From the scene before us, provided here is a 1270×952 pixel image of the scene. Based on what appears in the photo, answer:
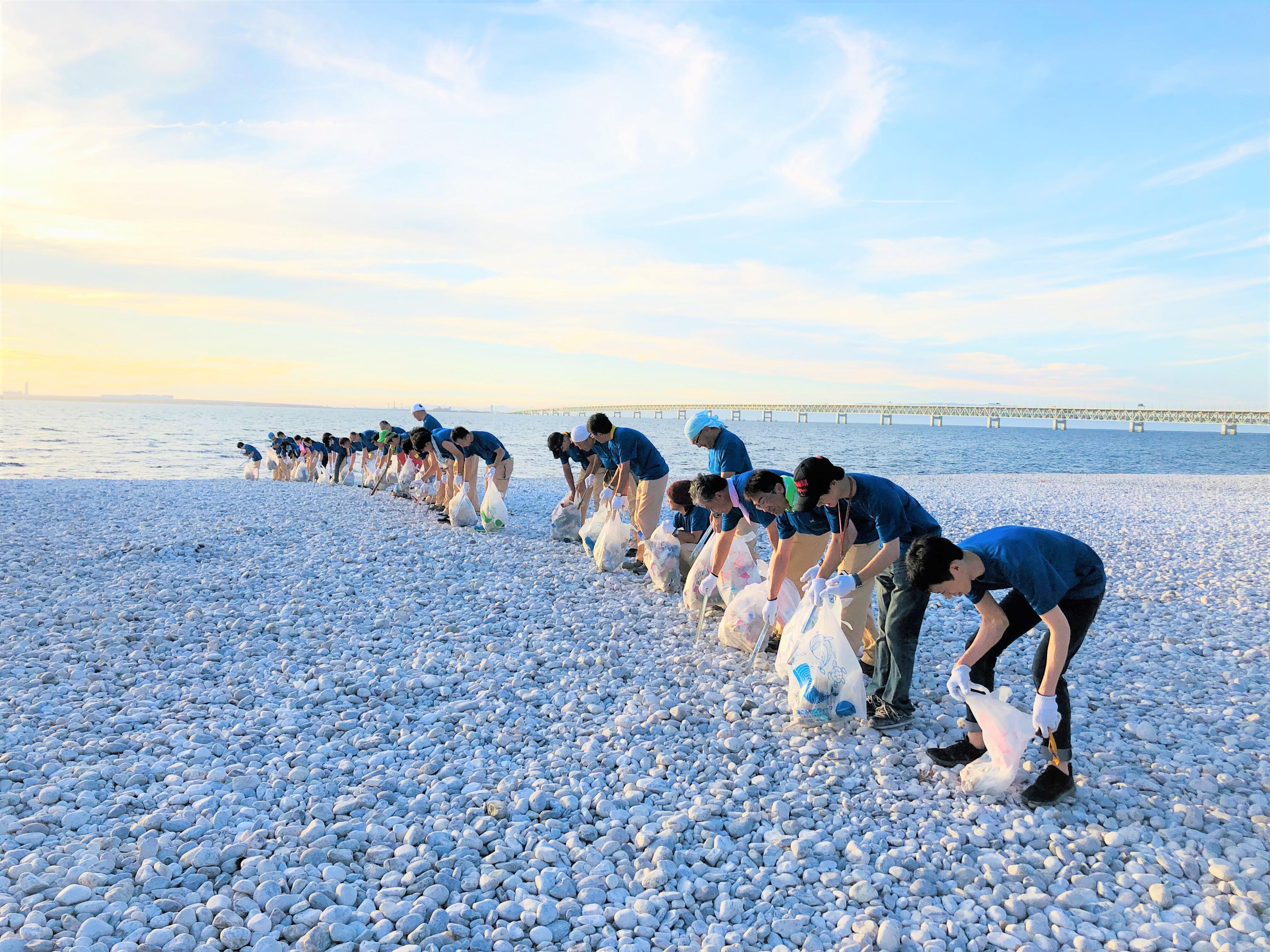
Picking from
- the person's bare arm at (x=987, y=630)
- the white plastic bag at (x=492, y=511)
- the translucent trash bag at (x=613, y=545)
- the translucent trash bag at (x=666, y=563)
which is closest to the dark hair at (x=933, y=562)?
the person's bare arm at (x=987, y=630)

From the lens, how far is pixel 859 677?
4.29m

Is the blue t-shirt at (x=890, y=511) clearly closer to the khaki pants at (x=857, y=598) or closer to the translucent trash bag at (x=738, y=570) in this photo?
the khaki pants at (x=857, y=598)

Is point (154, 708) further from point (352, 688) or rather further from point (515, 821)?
point (515, 821)

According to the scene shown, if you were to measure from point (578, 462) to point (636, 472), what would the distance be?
183 centimetres

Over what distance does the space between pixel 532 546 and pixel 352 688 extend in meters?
4.58

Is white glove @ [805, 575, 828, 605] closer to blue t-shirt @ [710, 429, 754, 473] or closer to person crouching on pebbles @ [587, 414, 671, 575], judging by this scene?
blue t-shirt @ [710, 429, 754, 473]

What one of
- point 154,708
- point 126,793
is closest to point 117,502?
point 154,708

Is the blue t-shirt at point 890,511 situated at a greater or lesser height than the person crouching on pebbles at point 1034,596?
greater

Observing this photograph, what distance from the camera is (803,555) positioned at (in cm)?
555

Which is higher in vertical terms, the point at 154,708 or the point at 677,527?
the point at 677,527

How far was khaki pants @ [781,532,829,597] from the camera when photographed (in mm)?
5512

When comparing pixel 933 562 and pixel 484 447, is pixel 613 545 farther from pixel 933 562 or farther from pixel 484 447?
pixel 933 562

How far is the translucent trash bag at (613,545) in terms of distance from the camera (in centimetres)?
809

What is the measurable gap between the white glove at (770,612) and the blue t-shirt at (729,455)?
155cm
